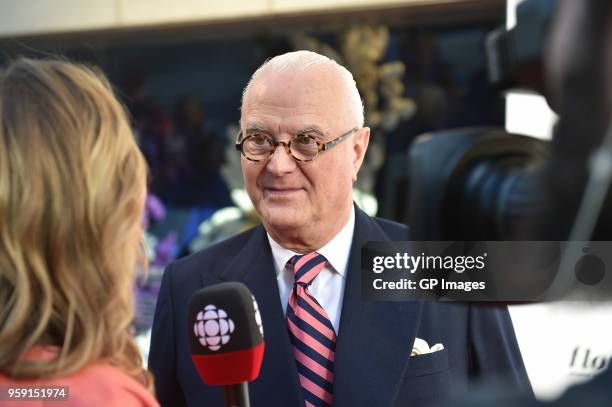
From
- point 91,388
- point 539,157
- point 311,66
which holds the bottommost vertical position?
point 91,388

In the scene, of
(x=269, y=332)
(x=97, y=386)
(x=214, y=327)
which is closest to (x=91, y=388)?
(x=97, y=386)

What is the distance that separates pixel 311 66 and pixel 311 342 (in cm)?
50

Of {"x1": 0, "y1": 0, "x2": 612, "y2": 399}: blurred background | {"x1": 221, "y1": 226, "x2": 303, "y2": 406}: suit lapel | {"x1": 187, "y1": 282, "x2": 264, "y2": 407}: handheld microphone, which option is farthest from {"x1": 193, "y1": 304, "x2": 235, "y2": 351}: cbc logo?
{"x1": 0, "y1": 0, "x2": 612, "y2": 399}: blurred background

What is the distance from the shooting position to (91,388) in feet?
3.70

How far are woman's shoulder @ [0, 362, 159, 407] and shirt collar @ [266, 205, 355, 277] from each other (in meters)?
0.61

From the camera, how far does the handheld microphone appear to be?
1.15 meters

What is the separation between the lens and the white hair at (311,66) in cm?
175

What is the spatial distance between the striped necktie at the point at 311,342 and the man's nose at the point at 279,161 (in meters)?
0.19

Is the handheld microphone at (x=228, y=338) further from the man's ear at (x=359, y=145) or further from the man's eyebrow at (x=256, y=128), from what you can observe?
the man's ear at (x=359, y=145)

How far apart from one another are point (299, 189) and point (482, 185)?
33 centimetres

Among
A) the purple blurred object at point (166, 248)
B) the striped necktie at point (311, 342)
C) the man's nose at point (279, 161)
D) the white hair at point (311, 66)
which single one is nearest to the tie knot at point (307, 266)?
the striped necktie at point (311, 342)

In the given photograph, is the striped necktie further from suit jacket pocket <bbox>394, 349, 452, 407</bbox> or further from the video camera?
the video camera

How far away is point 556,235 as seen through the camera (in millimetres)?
1551

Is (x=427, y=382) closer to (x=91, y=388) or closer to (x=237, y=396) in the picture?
(x=237, y=396)
